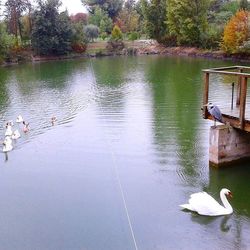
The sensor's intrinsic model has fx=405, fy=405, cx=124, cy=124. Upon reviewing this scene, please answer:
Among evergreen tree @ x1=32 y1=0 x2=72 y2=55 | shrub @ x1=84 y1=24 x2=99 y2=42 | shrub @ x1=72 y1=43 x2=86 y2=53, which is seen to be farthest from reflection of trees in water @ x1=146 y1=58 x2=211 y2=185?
shrub @ x1=84 y1=24 x2=99 y2=42

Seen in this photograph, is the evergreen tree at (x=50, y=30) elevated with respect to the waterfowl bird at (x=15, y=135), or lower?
elevated

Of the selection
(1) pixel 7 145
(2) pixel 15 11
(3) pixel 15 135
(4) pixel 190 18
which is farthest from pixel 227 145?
(2) pixel 15 11

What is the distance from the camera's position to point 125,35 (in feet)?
270

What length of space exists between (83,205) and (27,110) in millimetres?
14270

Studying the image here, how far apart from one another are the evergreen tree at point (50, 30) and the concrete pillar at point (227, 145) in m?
53.8

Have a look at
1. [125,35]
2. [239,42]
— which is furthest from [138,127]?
[125,35]

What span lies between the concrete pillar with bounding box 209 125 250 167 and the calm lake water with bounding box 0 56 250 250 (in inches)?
A: 13.9

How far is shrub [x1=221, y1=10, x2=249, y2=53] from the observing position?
48281 millimetres

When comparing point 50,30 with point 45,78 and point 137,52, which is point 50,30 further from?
point 45,78

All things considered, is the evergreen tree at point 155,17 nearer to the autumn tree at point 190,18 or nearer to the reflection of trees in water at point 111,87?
the autumn tree at point 190,18

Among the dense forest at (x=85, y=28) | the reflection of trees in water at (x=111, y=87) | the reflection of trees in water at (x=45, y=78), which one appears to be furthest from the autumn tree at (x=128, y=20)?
the reflection of trees in water at (x=111, y=87)

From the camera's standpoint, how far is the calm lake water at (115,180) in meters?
9.75

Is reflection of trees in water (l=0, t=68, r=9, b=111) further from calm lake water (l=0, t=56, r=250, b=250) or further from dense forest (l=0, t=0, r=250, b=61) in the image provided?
dense forest (l=0, t=0, r=250, b=61)

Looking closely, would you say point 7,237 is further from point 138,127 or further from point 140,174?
point 138,127
